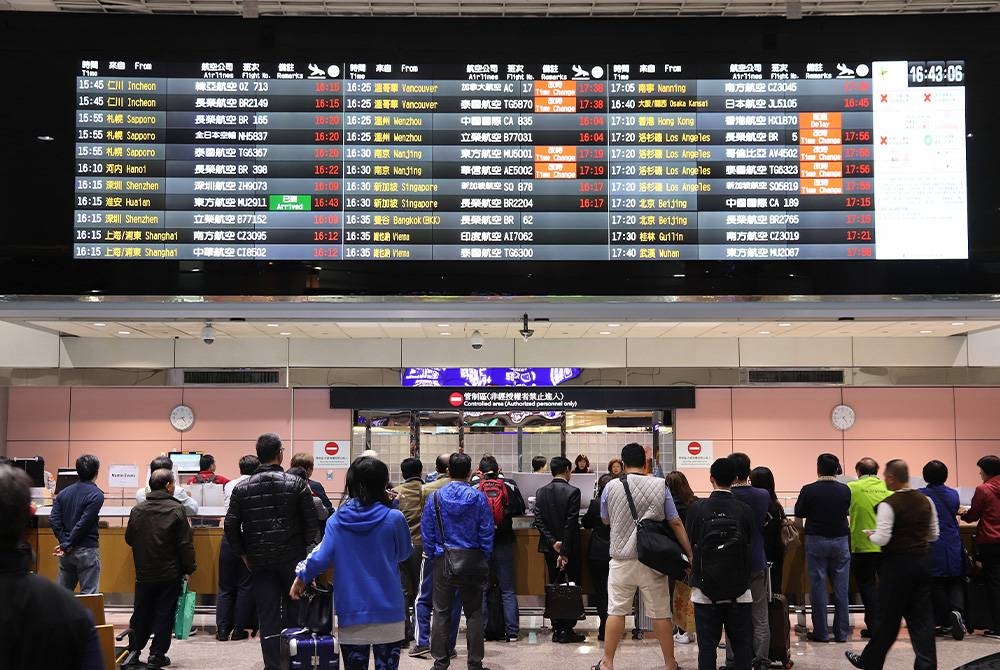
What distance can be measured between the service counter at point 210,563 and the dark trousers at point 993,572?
709mm

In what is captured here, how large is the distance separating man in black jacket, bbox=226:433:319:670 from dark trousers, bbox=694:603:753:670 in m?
2.35

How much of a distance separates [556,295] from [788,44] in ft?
7.41

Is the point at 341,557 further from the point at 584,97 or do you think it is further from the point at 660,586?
the point at 584,97

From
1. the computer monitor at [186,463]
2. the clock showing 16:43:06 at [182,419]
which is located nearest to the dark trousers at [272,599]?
the computer monitor at [186,463]

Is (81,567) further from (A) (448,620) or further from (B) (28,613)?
(B) (28,613)

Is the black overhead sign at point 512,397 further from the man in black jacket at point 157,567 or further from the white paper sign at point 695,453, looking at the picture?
the man in black jacket at point 157,567

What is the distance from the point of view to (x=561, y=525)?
26.4ft

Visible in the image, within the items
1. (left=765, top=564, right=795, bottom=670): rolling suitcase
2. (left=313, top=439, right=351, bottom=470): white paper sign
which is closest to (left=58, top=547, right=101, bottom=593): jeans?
(left=765, top=564, right=795, bottom=670): rolling suitcase

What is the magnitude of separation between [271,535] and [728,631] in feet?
8.90

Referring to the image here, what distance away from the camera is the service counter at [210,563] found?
346 inches

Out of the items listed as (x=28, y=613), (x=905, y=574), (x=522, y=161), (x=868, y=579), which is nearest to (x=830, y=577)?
(x=868, y=579)

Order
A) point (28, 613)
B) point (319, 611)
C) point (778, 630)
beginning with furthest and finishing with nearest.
A: 1. point (778, 630)
2. point (319, 611)
3. point (28, 613)

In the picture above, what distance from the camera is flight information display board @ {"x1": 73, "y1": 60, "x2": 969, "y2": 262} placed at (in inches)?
248

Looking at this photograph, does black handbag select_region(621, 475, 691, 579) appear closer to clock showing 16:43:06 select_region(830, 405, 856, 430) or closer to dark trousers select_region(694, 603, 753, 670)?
dark trousers select_region(694, 603, 753, 670)
